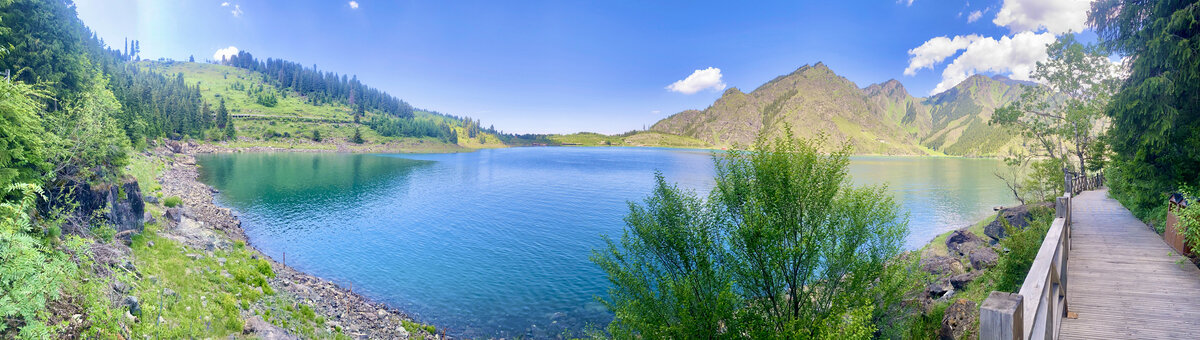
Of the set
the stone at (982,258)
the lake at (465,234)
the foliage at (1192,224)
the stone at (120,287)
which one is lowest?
the lake at (465,234)

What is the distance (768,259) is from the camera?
673 inches

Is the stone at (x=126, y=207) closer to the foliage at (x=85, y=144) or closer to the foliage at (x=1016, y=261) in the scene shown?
the foliage at (x=85, y=144)

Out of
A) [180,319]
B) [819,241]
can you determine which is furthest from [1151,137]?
[180,319]

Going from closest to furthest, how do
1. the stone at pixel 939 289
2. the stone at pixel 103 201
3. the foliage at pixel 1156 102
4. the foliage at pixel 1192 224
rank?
the foliage at pixel 1192 224 → the foliage at pixel 1156 102 → the stone at pixel 103 201 → the stone at pixel 939 289

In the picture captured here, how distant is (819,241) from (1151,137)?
39.2ft

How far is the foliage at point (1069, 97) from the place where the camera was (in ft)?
95.7

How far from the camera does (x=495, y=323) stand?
915 inches

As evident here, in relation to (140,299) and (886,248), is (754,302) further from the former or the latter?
(140,299)

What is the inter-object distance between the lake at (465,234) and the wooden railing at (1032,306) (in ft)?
63.2

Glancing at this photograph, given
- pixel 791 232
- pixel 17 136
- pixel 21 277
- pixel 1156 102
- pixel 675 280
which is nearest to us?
pixel 21 277

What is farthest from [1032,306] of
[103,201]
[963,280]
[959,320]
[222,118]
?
[222,118]

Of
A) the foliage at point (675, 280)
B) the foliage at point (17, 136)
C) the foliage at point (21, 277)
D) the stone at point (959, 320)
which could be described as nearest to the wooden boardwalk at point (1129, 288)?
the stone at point (959, 320)

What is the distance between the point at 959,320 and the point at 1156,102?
1171cm

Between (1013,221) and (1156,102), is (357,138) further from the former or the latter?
(1156,102)
